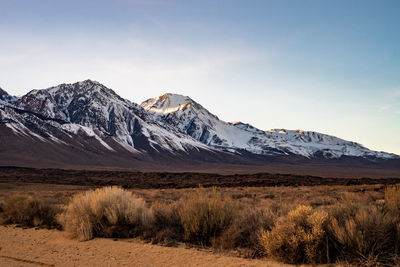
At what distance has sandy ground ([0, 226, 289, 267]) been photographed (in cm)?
757

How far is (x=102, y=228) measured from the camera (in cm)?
984

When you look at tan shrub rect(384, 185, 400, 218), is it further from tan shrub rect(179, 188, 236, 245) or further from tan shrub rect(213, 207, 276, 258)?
tan shrub rect(179, 188, 236, 245)

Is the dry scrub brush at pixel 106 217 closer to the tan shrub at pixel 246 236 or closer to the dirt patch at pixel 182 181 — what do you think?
the tan shrub at pixel 246 236

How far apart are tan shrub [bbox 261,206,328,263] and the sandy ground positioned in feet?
1.19

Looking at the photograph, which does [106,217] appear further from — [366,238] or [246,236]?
[366,238]

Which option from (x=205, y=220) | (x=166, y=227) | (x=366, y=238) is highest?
(x=366, y=238)

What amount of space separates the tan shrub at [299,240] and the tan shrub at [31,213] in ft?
25.5

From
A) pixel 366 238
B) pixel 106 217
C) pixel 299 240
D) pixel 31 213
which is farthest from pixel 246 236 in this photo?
pixel 31 213

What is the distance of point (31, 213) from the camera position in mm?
12352

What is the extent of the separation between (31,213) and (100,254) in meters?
5.53

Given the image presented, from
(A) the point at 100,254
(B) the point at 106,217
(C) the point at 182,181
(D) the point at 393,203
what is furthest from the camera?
Answer: (C) the point at 182,181

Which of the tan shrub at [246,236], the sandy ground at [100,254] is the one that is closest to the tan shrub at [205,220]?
the tan shrub at [246,236]

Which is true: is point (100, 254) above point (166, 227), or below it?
below

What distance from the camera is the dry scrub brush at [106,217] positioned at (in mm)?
9672
